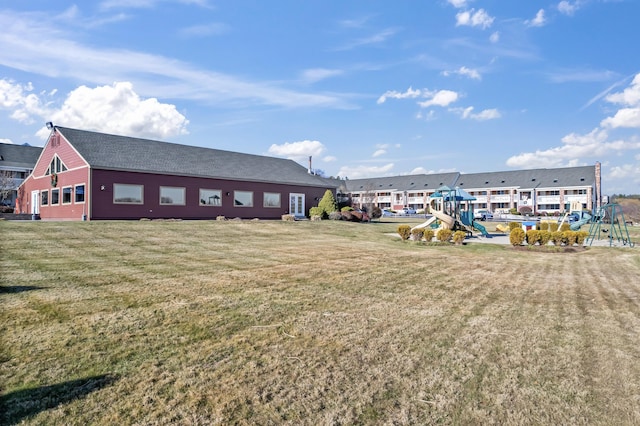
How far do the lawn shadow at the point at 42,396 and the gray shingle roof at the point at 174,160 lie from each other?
2277 centimetres

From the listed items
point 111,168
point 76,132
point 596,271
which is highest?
point 76,132

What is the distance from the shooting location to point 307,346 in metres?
4.48

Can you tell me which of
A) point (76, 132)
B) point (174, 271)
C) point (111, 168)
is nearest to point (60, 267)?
point (174, 271)

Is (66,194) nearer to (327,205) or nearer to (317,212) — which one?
(317,212)

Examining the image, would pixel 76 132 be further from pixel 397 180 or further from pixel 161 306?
pixel 397 180

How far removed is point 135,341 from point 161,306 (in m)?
1.38

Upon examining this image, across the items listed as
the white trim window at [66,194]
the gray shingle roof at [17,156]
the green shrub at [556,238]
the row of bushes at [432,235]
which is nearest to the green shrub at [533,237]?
the green shrub at [556,238]

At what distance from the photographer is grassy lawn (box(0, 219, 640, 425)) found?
127 inches

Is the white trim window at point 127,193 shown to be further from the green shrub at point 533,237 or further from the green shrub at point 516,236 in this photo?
the green shrub at point 533,237

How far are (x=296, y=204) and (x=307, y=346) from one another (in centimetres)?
2995

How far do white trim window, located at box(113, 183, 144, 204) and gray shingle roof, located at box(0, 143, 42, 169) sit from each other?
108 ft

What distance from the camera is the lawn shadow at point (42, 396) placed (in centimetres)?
300

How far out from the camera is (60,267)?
28.0ft

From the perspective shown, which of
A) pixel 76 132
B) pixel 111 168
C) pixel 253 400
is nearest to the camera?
pixel 253 400
